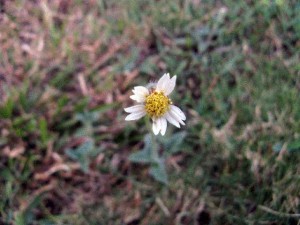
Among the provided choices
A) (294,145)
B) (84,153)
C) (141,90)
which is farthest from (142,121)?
(294,145)

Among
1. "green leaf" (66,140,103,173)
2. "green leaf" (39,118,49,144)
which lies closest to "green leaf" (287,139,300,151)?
"green leaf" (66,140,103,173)

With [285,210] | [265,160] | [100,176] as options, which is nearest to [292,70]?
[265,160]

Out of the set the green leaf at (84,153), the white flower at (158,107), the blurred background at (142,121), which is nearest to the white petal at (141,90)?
the white flower at (158,107)

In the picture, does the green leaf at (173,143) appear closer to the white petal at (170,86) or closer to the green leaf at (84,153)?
the green leaf at (84,153)

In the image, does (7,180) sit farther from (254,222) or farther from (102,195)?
(254,222)

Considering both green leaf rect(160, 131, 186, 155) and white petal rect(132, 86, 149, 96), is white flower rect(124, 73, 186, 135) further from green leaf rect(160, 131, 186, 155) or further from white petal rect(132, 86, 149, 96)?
green leaf rect(160, 131, 186, 155)

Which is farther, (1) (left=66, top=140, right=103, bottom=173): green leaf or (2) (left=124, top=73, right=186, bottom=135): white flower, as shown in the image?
(1) (left=66, top=140, right=103, bottom=173): green leaf
